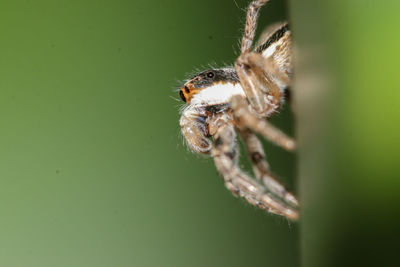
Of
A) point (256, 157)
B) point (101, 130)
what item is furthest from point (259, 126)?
point (101, 130)

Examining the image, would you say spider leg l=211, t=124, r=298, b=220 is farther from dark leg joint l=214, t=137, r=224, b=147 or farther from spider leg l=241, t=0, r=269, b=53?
spider leg l=241, t=0, r=269, b=53

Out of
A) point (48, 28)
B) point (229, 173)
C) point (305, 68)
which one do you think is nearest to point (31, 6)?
point (48, 28)

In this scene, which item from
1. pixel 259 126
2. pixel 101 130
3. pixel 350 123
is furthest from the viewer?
pixel 101 130

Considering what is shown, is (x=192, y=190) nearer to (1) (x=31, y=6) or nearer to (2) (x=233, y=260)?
(2) (x=233, y=260)

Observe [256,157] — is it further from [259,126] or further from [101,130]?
[101,130]

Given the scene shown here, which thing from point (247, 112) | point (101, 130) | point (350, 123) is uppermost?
point (101, 130)
